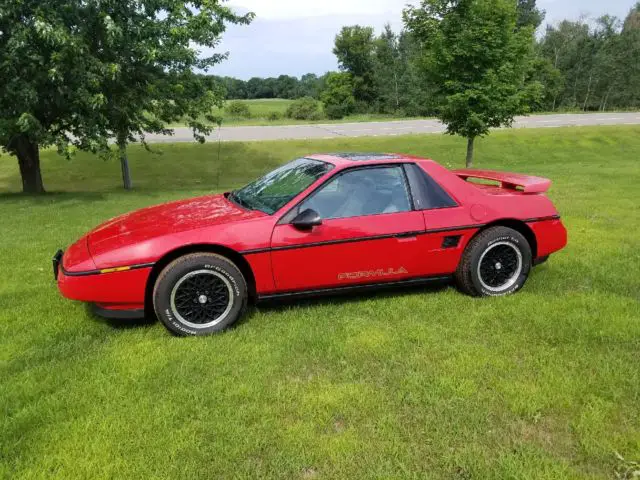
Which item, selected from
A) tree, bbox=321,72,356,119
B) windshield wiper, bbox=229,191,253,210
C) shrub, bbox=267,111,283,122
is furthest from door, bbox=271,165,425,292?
tree, bbox=321,72,356,119

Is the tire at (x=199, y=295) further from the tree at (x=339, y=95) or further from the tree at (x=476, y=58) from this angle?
the tree at (x=339, y=95)

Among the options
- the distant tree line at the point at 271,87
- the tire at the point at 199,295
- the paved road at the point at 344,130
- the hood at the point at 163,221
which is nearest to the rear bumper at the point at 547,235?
the hood at the point at 163,221

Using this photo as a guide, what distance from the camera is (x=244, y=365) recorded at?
3.68 metres

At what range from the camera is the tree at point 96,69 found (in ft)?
36.1

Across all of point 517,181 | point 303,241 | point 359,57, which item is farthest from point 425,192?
point 359,57

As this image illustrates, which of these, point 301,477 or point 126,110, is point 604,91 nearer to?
point 126,110

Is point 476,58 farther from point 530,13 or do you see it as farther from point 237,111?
point 530,13

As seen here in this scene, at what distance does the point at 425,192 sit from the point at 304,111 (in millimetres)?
39519

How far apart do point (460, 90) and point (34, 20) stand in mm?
9662

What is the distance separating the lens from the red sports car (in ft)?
13.4

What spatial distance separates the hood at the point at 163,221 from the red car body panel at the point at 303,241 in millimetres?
10

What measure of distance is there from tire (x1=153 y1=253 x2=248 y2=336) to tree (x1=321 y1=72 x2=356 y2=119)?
42.9 m

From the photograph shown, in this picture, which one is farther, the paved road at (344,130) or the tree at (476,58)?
the paved road at (344,130)

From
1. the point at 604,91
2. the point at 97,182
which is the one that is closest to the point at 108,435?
the point at 97,182
